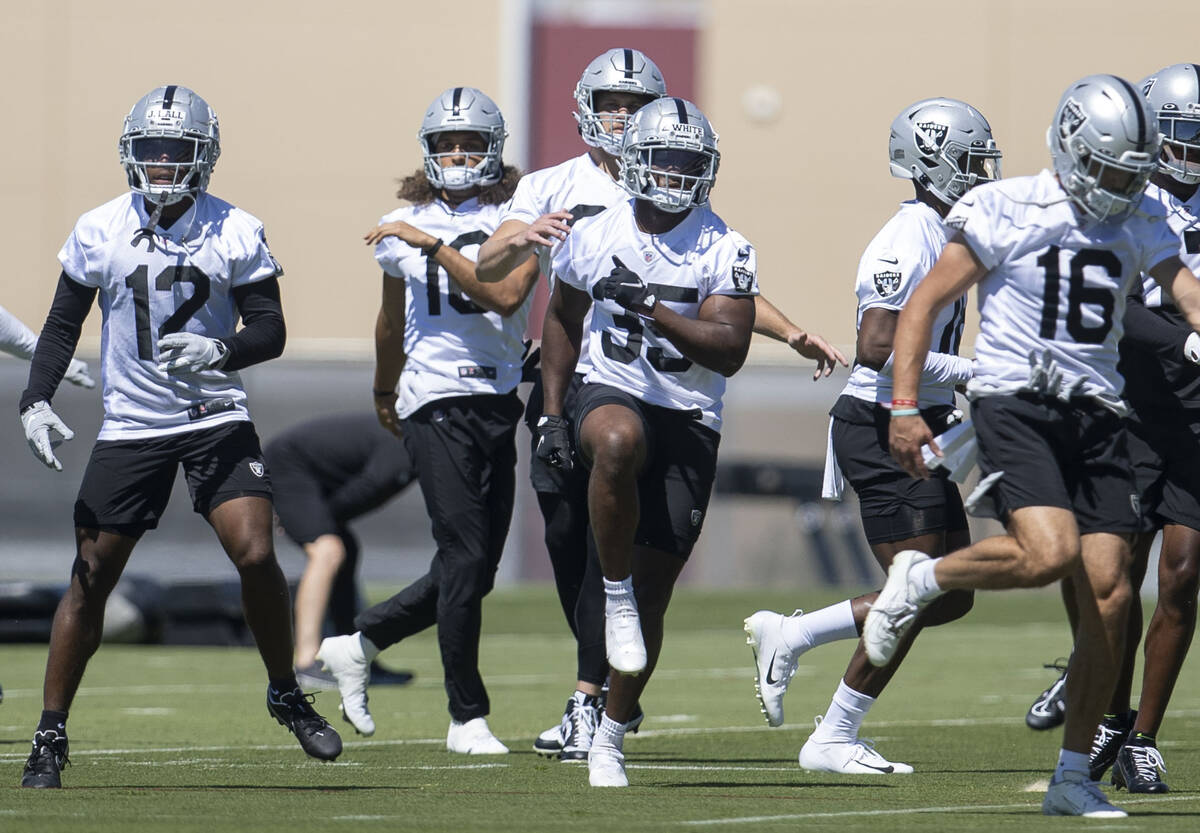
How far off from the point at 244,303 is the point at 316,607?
391 cm

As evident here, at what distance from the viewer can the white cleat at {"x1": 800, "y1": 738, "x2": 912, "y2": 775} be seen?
707 cm

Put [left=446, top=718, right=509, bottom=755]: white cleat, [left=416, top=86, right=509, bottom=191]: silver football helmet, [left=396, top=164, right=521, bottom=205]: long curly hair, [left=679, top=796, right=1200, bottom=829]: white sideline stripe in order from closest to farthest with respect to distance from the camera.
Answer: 1. [left=679, top=796, right=1200, bottom=829]: white sideline stripe
2. [left=446, top=718, right=509, bottom=755]: white cleat
3. [left=416, top=86, right=509, bottom=191]: silver football helmet
4. [left=396, top=164, right=521, bottom=205]: long curly hair

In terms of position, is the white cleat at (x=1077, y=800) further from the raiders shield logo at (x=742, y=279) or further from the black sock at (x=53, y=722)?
the black sock at (x=53, y=722)

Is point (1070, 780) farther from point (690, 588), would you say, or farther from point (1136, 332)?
point (690, 588)

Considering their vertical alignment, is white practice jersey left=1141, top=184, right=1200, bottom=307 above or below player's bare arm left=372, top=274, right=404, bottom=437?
above

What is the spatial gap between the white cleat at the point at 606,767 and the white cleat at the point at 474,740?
1.30m

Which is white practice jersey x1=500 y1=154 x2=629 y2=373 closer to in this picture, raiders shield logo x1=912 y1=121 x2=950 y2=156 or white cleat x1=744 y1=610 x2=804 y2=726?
raiders shield logo x1=912 y1=121 x2=950 y2=156

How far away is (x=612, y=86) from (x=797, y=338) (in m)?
1.34

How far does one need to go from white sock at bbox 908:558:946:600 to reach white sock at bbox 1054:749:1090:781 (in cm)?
54

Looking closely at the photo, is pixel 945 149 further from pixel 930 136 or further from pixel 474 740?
pixel 474 740

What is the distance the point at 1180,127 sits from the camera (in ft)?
23.1

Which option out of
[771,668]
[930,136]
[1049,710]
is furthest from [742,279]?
[1049,710]

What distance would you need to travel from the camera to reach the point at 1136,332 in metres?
6.87

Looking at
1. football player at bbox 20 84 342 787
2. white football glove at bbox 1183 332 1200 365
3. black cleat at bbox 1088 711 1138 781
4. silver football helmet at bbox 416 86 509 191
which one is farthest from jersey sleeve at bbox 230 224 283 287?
black cleat at bbox 1088 711 1138 781
